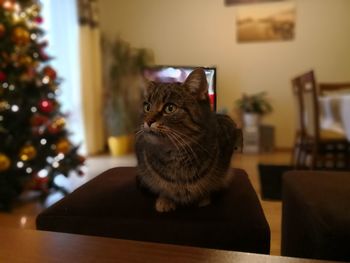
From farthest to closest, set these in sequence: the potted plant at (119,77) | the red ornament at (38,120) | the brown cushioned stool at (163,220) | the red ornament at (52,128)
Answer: the potted plant at (119,77)
the red ornament at (52,128)
the red ornament at (38,120)
the brown cushioned stool at (163,220)

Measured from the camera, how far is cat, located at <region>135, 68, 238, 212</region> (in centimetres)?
64

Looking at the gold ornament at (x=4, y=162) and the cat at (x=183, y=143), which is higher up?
the cat at (x=183, y=143)

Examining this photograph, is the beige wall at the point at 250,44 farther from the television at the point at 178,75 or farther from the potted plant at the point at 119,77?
the television at the point at 178,75

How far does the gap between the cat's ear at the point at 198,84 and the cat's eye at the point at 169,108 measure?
51 millimetres

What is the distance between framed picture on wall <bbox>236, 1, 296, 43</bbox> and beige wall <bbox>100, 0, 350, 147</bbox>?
6cm

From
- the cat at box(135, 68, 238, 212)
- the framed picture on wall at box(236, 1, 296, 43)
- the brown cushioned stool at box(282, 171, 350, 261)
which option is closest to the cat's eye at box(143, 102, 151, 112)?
the cat at box(135, 68, 238, 212)

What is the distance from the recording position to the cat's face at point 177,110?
633 millimetres

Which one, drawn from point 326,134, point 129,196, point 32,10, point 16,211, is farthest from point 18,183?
point 326,134

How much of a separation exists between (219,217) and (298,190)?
237mm

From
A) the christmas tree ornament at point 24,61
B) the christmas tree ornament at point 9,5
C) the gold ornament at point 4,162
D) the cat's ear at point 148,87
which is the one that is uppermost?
the christmas tree ornament at point 9,5

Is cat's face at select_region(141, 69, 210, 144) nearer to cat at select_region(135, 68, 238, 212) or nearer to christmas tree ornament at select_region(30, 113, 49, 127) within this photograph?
cat at select_region(135, 68, 238, 212)

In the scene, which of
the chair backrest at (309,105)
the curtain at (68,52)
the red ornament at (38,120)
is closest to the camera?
the red ornament at (38,120)

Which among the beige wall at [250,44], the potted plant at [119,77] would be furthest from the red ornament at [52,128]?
the beige wall at [250,44]

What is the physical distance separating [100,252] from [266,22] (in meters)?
3.39
